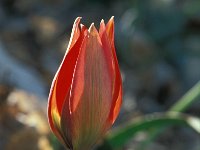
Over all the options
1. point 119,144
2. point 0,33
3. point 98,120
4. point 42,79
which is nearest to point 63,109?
A: point 98,120

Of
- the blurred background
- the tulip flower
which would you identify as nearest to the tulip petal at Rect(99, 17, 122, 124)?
the tulip flower

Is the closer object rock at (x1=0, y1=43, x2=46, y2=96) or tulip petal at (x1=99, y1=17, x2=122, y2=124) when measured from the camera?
tulip petal at (x1=99, y1=17, x2=122, y2=124)

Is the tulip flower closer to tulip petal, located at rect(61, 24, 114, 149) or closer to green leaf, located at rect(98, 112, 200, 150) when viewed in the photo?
tulip petal, located at rect(61, 24, 114, 149)

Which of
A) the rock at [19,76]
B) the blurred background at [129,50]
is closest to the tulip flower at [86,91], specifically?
the blurred background at [129,50]

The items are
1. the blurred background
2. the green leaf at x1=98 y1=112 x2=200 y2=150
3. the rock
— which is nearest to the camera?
the green leaf at x1=98 y1=112 x2=200 y2=150

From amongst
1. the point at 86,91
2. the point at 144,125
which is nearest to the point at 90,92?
the point at 86,91
